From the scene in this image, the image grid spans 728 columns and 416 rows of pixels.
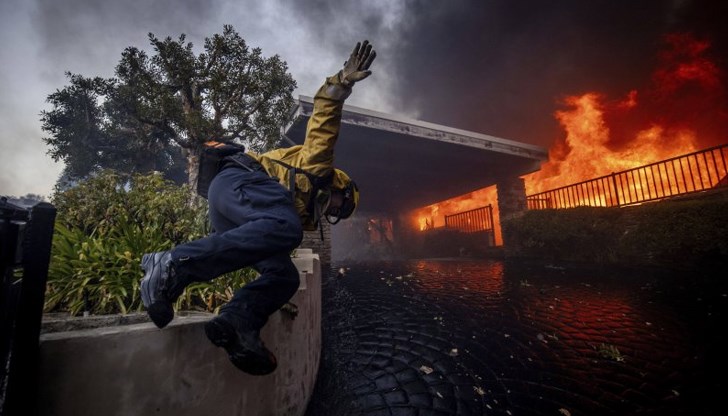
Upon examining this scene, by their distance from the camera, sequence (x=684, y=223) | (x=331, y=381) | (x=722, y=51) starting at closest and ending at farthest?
1. (x=331, y=381)
2. (x=684, y=223)
3. (x=722, y=51)

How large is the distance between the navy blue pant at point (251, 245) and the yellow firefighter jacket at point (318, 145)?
A: 177mm

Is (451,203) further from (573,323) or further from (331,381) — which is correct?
(331,381)

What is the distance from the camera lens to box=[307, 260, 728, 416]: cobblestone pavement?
2.04m

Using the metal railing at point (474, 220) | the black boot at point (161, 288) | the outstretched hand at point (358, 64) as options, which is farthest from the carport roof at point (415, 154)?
the black boot at point (161, 288)

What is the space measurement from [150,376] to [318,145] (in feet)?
4.68

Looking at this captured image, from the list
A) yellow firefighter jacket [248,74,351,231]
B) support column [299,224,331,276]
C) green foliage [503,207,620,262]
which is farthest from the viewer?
support column [299,224,331,276]

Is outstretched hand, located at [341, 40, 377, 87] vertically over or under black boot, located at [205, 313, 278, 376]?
over

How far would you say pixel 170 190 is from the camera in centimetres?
345

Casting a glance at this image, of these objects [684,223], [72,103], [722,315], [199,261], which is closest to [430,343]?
[199,261]

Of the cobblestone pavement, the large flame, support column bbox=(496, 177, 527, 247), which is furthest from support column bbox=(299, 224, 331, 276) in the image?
the large flame

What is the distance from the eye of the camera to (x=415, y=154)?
33.0 feet

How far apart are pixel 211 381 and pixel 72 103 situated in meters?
22.7

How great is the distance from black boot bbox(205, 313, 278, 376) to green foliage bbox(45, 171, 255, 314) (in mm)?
1096

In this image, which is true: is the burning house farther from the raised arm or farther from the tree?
the raised arm
